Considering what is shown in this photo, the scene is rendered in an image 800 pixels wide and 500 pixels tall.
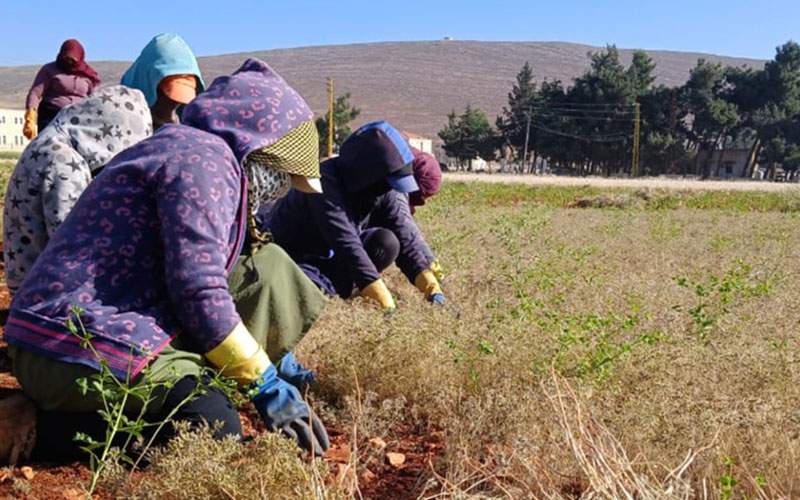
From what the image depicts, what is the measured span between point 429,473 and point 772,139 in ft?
187

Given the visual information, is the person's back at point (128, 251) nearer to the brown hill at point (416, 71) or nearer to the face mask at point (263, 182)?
the face mask at point (263, 182)

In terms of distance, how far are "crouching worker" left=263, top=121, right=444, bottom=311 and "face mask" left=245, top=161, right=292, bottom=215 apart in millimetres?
1261

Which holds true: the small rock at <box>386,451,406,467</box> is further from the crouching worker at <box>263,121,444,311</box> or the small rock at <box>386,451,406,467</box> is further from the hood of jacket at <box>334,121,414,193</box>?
the hood of jacket at <box>334,121,414,193</box>

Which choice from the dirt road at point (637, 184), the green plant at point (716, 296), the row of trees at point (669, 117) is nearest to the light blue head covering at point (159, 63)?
the green plant at point (716, 296)

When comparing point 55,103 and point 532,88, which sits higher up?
point 55,103

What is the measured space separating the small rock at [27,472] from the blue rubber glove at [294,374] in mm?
835

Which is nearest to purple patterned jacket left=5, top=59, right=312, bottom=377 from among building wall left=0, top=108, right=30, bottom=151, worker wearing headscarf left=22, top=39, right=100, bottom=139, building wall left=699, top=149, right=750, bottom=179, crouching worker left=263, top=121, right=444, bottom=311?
crouching worker left=263, top=121, right=444, bottom=311

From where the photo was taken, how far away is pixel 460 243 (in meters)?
7.60

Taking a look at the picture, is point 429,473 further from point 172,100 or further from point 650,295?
point 650,295

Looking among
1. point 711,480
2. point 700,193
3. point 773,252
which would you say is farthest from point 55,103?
point 700,193

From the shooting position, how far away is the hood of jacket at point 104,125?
9.10ft

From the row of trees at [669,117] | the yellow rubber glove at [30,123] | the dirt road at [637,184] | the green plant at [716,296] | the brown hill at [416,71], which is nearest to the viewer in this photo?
the green plant at [716,296]

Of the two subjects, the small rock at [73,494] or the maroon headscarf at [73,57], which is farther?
the maroon headscarf at [73,57]

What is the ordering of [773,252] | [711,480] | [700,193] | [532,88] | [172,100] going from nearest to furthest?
[711,480] → [172,100] → [773,252] → [700,193] → [532,88]
